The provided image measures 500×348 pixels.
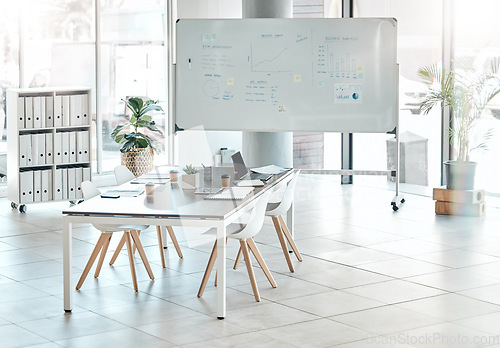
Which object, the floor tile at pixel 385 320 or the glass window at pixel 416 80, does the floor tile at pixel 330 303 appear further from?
the glass window at pixel 416 80

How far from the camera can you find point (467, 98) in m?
8.84

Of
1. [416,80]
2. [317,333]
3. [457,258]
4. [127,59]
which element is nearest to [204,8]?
[127,59]

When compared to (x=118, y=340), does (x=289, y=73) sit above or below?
above

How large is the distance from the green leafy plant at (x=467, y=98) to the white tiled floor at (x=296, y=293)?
3.36 feet

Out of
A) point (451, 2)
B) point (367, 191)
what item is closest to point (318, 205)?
point (367, 191)

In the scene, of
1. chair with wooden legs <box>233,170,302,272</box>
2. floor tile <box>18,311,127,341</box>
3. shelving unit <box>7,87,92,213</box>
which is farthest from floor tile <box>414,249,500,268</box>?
shelving unit <box>7,87,92,213</box>

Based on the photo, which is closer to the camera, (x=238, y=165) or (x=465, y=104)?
(x=238, y=165)

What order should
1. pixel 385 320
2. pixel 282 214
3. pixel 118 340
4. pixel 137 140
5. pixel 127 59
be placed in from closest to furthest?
pixel 118 340
pixel 385 320
pixel 282 214
pixel 137 140
pixel 127 59

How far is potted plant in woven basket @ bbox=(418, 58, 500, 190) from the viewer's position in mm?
8711

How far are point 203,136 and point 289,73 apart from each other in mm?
2474

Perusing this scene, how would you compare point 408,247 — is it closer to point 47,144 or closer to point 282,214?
point 282,214

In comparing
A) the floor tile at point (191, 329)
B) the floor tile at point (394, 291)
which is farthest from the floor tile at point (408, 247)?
the floor tile at point (191, 329)

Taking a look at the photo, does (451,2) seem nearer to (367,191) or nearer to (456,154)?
(456,154)

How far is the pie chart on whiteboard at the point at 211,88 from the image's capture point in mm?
8758
